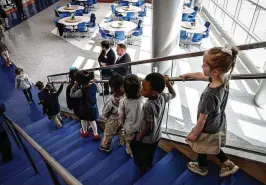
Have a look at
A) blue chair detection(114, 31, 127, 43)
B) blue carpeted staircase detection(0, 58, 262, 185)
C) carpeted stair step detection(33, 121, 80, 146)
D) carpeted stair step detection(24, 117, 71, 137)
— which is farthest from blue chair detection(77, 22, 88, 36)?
blue carpeted staircase detection(0, 58, 262, 185)

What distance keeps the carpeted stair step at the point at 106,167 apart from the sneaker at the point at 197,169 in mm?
996

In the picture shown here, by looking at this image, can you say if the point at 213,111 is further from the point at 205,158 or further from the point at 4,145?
the point at 4,145

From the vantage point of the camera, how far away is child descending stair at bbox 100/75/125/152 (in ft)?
8.17

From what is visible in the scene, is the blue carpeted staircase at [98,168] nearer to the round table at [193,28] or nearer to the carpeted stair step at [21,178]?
the carpeted stair step at [21,178]

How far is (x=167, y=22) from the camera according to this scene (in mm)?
4812

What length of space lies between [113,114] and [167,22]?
9.31 ft

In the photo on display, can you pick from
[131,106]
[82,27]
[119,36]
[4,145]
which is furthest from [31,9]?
[131,106]

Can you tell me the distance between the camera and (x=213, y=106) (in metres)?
1.75

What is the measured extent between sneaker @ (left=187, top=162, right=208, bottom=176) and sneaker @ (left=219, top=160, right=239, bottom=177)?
0.48 feet

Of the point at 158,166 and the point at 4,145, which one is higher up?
the point at 158,166

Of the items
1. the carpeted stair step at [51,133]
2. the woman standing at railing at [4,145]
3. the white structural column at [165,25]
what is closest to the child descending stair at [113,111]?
the woman standing at railing at [4,145]

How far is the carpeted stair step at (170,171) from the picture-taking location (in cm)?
226

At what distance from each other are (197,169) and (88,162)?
5.09 ft

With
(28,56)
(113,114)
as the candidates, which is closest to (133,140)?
(113,114)
